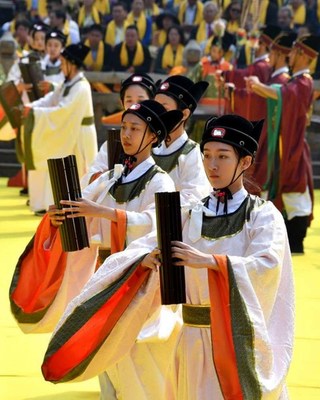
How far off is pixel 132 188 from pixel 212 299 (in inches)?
46.1

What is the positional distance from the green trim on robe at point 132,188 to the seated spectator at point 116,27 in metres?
13.8

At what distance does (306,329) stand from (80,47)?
12.7ft

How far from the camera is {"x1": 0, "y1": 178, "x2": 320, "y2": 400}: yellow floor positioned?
5.74 m

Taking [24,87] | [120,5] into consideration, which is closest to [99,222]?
[24,87]

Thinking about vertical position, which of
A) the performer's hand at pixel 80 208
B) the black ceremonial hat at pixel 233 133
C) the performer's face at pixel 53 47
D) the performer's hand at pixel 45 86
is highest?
the black ceremonial hat at pixel 233 133

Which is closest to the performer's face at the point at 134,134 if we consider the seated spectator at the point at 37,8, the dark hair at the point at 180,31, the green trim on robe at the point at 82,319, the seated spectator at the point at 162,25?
the green trim on robe at the point at 82,319

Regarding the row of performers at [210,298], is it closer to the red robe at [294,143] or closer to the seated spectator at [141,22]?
the red robe at [294,143]

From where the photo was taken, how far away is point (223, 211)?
13.7ft

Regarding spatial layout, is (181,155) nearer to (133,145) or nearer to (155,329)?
(133,145)

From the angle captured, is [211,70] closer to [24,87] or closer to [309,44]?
[24,87]

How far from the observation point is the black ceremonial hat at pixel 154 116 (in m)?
4.97

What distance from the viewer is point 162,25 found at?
62.4ft

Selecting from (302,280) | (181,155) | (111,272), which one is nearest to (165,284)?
(111,272)

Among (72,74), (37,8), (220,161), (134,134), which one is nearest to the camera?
(220,161)
